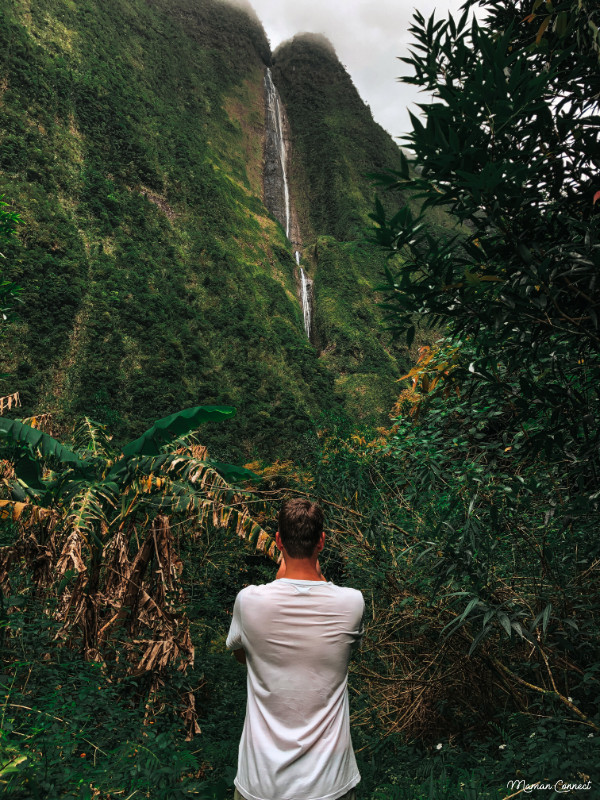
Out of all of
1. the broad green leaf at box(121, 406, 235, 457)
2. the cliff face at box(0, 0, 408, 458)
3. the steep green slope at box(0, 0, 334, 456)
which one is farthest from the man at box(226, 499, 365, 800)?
the steep green slope at box(0, 0, 334, 456)

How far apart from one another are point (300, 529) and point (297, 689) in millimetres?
470

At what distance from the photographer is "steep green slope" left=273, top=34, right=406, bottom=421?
102 feet

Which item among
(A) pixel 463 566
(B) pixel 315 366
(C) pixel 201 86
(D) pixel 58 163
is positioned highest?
(C) pixel 201 86

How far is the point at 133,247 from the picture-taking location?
23.4 meters

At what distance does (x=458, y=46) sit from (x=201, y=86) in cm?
4026

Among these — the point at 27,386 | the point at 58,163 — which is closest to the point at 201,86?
the point at 58,163

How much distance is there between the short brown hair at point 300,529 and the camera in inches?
66.6

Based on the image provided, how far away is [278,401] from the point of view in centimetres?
2445

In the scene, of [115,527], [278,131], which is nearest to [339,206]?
[278,131]

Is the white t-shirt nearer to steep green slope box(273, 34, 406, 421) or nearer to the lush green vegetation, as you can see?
the lush green vegetation

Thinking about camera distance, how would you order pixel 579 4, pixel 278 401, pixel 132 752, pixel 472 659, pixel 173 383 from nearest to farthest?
pixel 579 4, pixel 132 752, pixel 472 659, pixel 173 383, pixel 278 401

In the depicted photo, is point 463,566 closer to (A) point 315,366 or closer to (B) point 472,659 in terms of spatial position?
(B) point 472,659

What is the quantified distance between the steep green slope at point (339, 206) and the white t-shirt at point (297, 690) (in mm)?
23859

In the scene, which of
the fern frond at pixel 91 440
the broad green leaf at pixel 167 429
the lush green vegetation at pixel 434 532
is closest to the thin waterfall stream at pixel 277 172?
the fern frond at pixel 91 440
